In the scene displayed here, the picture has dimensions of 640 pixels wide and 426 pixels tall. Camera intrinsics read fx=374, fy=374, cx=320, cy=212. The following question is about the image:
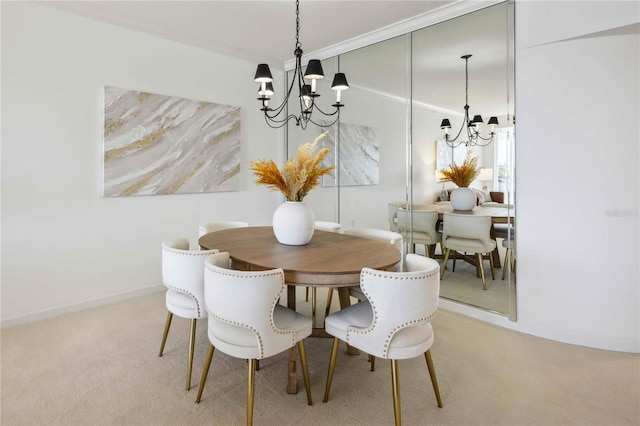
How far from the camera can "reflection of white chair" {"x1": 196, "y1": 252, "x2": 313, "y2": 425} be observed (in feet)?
5.65

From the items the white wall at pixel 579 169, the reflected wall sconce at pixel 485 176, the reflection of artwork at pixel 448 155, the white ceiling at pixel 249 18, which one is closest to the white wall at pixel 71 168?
the white ceiling at pixel 249 18

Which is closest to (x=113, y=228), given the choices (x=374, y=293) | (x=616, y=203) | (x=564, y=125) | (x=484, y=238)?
(x=374, y=293)

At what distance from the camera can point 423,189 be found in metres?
3.59

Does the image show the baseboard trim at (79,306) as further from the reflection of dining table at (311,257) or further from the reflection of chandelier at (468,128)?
the reflection of chandelier at (468,128)

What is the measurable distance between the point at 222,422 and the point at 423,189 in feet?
8.55

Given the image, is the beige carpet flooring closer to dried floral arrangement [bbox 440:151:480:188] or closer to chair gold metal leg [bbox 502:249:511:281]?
chair gold metal leg [bbox 502:249:511:281]

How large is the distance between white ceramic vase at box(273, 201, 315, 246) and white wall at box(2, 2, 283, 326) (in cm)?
200

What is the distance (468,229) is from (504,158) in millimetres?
675

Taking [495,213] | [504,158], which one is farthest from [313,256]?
[504,158]

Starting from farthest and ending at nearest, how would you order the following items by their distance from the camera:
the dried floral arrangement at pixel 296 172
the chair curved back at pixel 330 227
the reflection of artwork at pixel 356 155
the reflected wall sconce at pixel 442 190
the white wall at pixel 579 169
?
the reflection of artwork at pixel 356 155 < the reflected wall sconce at pixel 442 190 < the chair curved back at pixel 330 227 < the white wall at pixel 579 169 < the dried floral arrangement at pixel 296 172

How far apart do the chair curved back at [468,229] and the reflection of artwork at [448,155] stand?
0.46 metres

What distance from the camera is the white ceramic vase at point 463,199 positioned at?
327 centimetres

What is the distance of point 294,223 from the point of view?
244 cm

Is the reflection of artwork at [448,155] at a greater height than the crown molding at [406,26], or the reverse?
the crown molding at [406,26]
